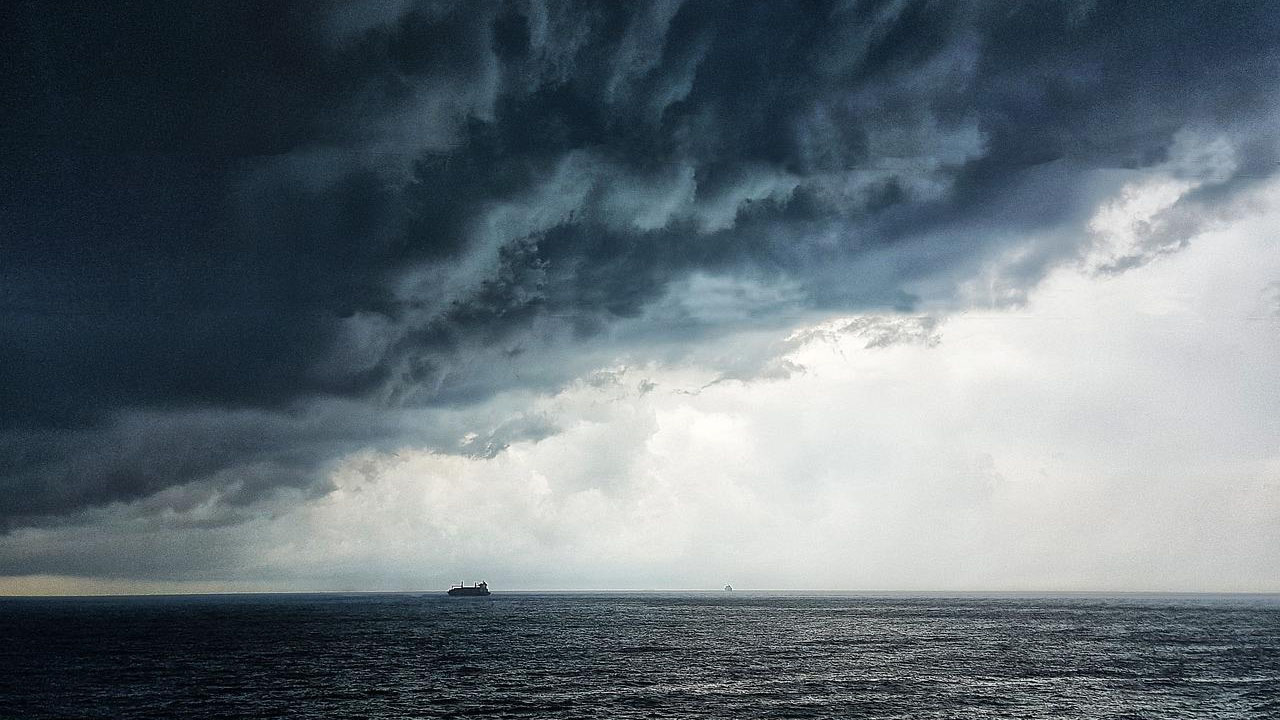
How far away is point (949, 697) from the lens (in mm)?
74250

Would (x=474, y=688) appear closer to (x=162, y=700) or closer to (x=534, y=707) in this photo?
(x=534, y=707)

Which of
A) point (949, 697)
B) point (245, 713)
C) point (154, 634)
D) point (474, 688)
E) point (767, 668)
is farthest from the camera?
point (154, 634)

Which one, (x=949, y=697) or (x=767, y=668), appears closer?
(x=949, y=697)

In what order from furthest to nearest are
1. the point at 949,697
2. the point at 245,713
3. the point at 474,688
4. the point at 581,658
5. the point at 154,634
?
the point at 154,634 < the point at 581,658 < the point at 474,688 < the point at 949,697 < the point at 245,713

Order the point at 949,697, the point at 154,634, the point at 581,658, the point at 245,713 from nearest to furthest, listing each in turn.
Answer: the point at 245,713
the point at 949,697
the point at 581,658
the point at 154,634

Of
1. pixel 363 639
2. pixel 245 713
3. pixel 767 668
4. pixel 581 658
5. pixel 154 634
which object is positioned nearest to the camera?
pixel 245 713

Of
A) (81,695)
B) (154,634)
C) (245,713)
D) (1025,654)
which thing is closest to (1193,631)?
(1025,654)

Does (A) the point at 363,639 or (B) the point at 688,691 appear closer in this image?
(B) the point at 688,691

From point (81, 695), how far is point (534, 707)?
46.4 m

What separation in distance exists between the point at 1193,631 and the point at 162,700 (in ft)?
605

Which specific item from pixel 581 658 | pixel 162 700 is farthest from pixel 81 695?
pixel 581 658

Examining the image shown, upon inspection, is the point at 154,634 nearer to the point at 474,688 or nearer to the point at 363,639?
the point at 363,639

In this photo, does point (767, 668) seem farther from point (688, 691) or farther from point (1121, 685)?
point (1121, 685)

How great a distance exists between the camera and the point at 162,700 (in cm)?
7500
